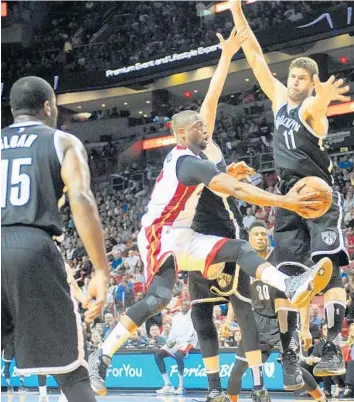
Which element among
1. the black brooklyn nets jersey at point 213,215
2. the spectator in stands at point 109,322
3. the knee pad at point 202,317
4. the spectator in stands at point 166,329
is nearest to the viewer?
the knee pad at point 202,317

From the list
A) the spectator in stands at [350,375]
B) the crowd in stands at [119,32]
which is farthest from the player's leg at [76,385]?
the crowd in stands at [119,32]

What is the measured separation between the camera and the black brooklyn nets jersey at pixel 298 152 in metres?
6.10

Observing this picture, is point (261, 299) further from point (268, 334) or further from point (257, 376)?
point (257, 376)

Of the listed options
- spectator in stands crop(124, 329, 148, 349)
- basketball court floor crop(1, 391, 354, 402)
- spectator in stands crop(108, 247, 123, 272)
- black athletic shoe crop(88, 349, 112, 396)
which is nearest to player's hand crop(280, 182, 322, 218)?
black athletic shoe crop(88, 349, 112, 396)

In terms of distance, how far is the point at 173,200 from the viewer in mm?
5910

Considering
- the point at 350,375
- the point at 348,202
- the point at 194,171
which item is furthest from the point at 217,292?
the point at 348,202

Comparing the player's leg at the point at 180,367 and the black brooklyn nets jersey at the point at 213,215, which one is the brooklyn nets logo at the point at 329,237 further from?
the player's leg at the point at 180,367

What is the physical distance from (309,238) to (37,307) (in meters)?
3.11

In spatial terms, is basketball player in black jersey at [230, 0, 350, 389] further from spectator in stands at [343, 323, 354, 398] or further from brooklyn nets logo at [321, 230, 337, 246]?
spectator in stands at [343, 323, 354, 398]

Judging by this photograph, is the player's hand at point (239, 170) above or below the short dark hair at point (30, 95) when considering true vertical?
below

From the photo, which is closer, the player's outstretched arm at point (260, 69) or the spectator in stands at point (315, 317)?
the player's outstretched arm at point (260, 69)

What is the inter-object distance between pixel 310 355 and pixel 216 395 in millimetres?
4654

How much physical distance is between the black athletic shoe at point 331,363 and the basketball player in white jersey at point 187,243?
772 millimetres

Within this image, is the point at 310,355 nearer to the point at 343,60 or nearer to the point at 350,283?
the point at 350,283
